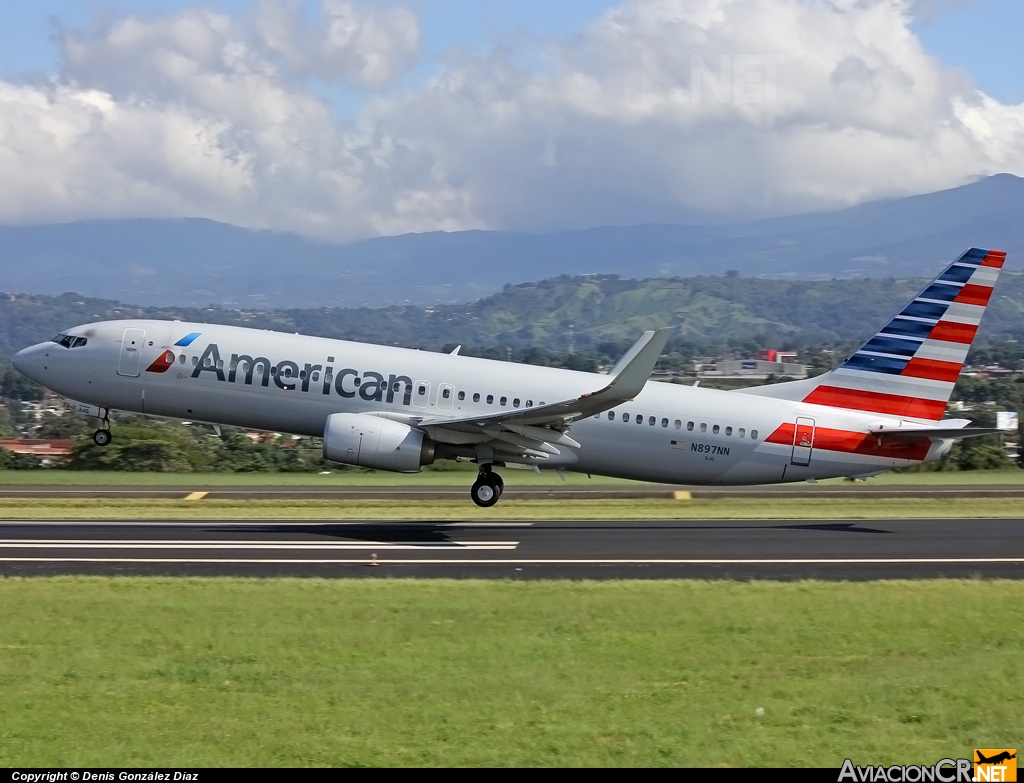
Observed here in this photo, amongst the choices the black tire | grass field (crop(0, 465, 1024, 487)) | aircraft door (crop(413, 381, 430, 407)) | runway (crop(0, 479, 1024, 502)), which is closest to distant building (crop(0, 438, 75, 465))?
grass field (crop(0, 465, 1024, 487))

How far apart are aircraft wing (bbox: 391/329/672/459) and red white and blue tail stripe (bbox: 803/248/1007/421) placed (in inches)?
273

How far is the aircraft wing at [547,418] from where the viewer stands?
25.6 m

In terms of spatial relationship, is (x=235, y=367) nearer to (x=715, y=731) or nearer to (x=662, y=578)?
(x=662, y=578)

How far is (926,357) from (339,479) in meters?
24.4

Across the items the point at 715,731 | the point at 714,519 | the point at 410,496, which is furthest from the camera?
the point at 410,496

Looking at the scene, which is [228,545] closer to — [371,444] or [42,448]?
[371,444]

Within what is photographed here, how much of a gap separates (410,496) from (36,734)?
94.2 ft

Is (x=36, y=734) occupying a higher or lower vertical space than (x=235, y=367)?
lower

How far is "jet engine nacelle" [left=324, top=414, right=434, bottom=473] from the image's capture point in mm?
27594

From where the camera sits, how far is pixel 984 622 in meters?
15.8

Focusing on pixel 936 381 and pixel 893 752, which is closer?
pixel 893 752

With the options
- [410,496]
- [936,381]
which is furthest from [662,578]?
[410,496]

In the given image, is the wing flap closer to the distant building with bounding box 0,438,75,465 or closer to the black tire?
the black tire

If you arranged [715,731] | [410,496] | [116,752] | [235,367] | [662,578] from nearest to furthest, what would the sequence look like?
[116,752] → [715,731] → [662,578] → [235,367] → [410,496]
